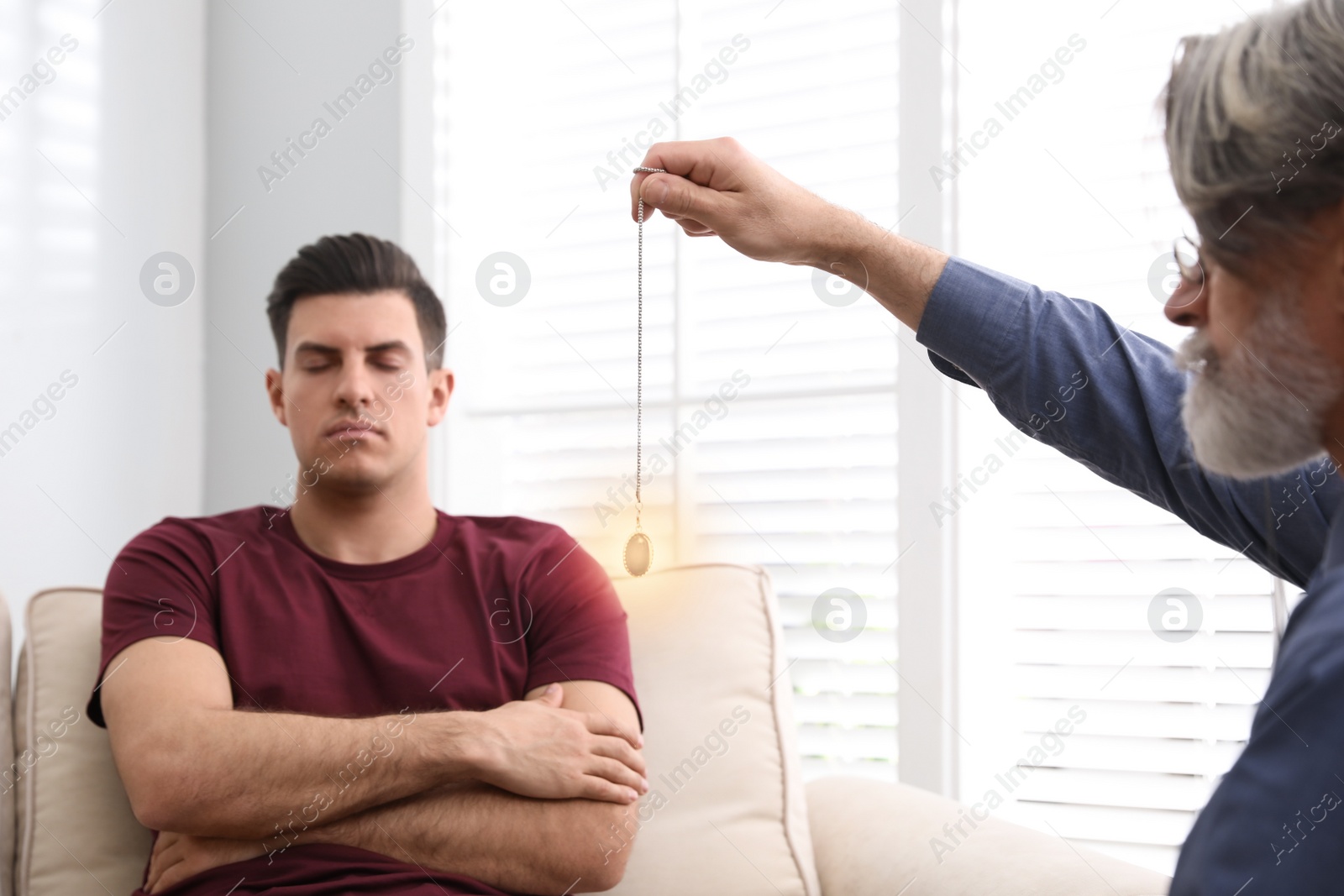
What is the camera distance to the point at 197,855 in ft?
4.66

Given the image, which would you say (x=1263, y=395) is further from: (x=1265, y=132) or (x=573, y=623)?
(x=573, y=623)

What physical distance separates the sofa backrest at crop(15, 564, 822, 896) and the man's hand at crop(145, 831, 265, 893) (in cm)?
15

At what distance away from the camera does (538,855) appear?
142cm

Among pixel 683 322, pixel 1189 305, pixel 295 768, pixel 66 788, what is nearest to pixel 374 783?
pixel 295 768

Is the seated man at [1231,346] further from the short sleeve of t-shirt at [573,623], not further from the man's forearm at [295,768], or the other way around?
the man's forearm at [295,768]

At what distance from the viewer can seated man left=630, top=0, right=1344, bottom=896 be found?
611 mm

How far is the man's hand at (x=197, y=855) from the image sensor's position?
142cm

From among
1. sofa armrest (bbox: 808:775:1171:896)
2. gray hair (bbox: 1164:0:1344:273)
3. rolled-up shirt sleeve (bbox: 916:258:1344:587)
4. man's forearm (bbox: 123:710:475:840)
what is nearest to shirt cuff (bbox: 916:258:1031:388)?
rolled-up shirt sleeve (bbox: 916:258:1344:587)

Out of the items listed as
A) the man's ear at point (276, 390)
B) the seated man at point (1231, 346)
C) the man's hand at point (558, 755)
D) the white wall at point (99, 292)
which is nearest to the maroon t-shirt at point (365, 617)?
the man's hand at point (558, 755)

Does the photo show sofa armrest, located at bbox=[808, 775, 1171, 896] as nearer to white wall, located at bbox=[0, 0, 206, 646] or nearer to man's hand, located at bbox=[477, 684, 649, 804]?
man's hand, located at bbox=[477, 684, 649, 804]

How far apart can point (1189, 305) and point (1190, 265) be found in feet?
0.25

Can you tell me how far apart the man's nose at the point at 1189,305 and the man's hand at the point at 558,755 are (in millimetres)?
932

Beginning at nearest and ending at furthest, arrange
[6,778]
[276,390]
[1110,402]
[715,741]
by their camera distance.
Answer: [1110,402] < [6,778] < [715,741] < [276,390]

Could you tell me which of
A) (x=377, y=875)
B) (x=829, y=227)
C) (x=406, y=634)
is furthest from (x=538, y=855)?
(x=829, y=227)
